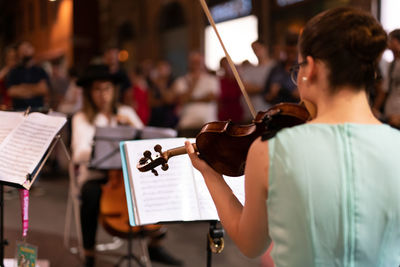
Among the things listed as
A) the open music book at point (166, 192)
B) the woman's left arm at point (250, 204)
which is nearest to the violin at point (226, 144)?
the woman's left arm at point (250, 204)

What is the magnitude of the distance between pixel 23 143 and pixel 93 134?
1.45 m

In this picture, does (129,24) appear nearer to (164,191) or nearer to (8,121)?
(8,121)

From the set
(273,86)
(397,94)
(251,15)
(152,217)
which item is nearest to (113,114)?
(273,86)

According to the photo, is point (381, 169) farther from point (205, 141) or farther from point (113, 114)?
point (113, 114)

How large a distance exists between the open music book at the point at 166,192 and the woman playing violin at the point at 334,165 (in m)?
0.67

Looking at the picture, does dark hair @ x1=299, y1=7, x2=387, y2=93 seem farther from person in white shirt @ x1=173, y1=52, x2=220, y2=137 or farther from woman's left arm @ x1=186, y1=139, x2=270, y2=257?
person in white shirt @ x1=173, y1=52, x2=220, y2=137

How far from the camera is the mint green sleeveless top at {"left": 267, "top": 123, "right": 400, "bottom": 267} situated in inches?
38.9

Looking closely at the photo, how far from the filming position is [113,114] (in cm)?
343

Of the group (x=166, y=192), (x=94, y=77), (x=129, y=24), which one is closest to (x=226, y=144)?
(x=166, y=192)

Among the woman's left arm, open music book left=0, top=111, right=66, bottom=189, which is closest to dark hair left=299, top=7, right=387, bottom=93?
the woman's left arm

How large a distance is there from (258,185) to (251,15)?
8212 millimetres

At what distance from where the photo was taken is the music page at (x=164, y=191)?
1.74 meters

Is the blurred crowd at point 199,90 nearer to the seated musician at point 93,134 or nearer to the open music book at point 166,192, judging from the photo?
the seated musician at point 93,134

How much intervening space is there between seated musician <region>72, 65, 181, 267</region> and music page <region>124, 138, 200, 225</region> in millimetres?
1297
